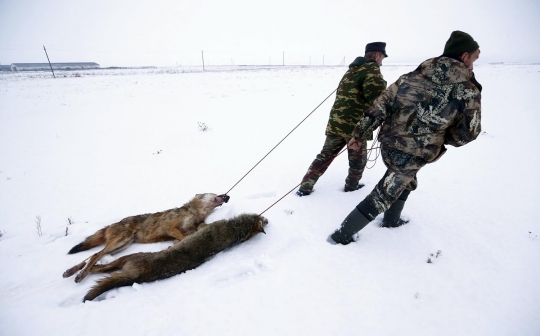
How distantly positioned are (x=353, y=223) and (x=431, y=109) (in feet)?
5.15

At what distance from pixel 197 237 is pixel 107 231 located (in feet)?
4.84

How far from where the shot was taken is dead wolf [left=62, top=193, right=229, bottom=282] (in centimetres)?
317

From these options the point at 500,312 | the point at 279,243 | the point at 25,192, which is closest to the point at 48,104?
the point at 25,192

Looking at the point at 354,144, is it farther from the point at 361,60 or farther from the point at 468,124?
the point at 361,60

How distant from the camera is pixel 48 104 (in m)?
13.0

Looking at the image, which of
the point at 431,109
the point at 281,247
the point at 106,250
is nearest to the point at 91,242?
the point at 106,250

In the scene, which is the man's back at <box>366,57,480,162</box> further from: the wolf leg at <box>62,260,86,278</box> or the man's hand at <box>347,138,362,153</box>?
the wolf leg at <box>62,260,86,278</box>

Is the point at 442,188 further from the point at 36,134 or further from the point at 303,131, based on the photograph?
the point at 36,134

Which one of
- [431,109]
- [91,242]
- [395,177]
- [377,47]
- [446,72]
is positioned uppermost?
[377,47]

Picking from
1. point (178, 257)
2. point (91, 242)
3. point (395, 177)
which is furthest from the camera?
point (91, 242)

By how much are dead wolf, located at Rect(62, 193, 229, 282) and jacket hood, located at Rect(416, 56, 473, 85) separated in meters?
3.78

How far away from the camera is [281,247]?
3043 mm

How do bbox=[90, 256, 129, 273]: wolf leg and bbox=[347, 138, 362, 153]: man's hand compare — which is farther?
bbox=[347, 138, 362, 153]: man's hand

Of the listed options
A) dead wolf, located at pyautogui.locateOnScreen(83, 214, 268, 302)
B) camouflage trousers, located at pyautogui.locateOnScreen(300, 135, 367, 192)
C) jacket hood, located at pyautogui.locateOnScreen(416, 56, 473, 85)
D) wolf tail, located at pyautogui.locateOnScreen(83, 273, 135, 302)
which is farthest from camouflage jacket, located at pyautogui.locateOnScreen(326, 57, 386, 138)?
wolf tail, located at pyautogui.locateOnScreen(83, 273, 135, 302)
